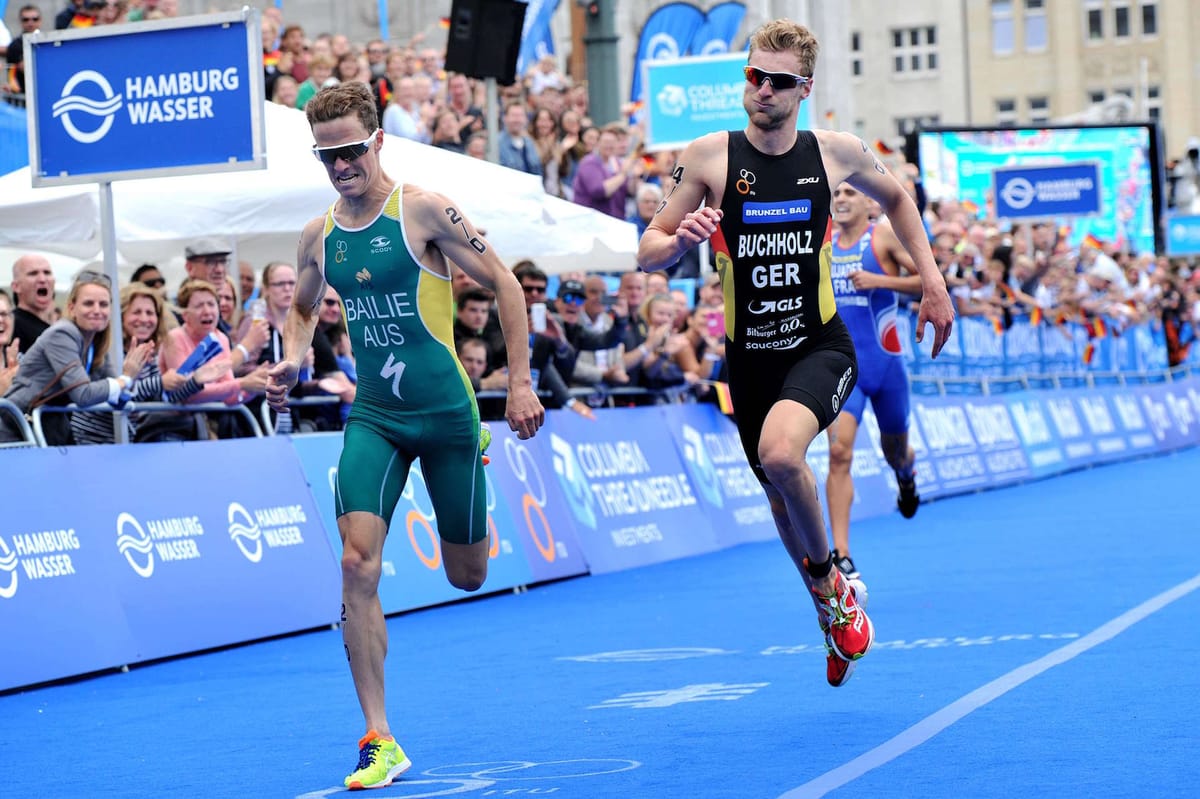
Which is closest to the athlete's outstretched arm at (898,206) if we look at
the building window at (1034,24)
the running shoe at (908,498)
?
the running shoe at (908,498)

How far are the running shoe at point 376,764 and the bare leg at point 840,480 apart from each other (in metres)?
5.33

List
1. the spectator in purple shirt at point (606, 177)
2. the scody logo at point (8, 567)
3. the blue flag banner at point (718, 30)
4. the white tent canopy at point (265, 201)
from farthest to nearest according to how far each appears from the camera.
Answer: the blue flag banner at point (718, 30), the spectator in purple shirt at point (606, 177), the white tent canopy at point (265, 201), the scody logo at point (8, 567)

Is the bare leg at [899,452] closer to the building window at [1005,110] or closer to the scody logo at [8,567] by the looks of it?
the scody logo at [8,567]

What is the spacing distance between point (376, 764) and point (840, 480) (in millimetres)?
5906

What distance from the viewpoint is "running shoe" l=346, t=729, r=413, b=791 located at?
6.77m

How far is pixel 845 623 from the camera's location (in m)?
8.12

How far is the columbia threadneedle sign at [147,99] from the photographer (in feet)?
38.8

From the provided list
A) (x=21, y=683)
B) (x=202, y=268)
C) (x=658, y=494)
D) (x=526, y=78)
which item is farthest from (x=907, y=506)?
(x=526, y=78)

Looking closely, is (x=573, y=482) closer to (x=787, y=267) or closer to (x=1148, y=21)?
(x=787, y=267)

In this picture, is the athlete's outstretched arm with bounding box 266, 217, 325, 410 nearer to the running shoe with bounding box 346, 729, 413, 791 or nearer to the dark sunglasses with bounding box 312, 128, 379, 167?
the dark sunglasses with bounding box 312, 128, 379, 167

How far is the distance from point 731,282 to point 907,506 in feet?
18.7

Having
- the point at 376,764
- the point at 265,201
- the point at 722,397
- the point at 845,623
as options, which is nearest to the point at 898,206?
the point at 845,623

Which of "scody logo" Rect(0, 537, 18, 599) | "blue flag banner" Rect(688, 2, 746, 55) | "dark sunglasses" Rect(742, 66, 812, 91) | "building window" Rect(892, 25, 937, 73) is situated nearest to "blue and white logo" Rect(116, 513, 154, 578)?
"scody logo" Rect(0, 537, 18, 599)

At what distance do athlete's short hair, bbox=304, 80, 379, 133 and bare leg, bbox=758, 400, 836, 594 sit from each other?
6.38 feet
